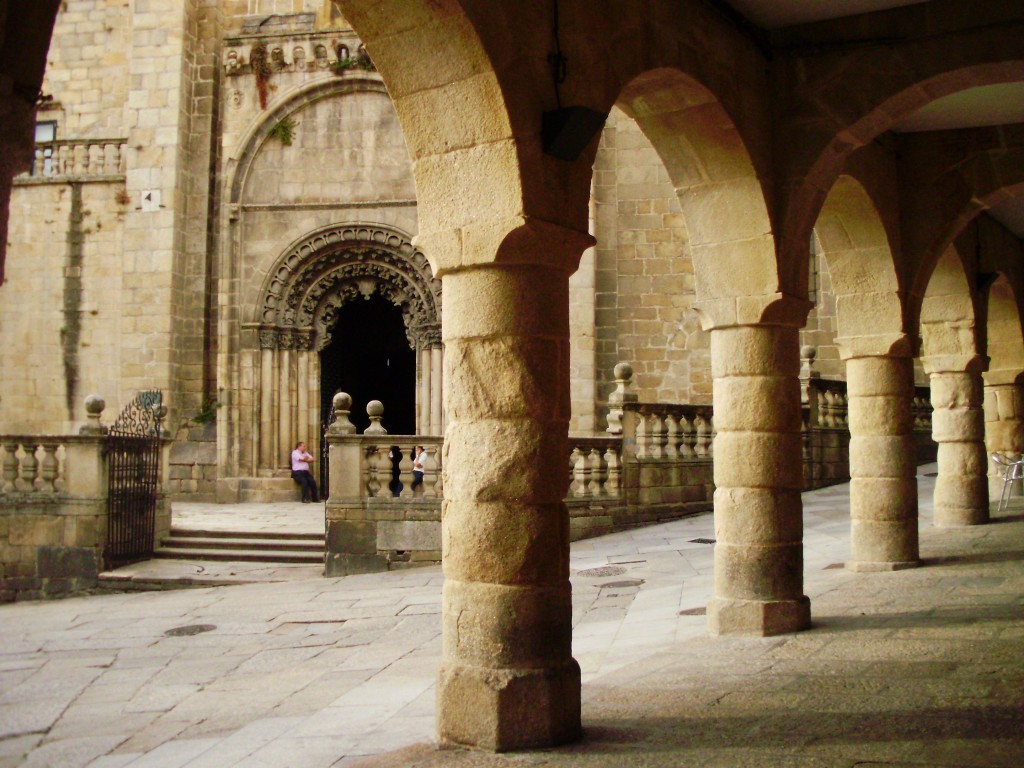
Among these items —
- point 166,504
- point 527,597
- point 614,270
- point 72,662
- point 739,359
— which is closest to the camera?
point 527,597

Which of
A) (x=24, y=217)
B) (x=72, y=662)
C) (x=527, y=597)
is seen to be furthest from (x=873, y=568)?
(x=24, y=217)

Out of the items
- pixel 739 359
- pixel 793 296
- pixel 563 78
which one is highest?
pixel 563 78

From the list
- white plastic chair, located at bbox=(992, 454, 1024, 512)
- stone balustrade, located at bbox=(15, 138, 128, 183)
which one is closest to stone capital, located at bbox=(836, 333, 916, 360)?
white plastic chair, located at bbox=(992, 454, 1024, 512)

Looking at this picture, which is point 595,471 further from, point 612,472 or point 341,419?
point 341,419

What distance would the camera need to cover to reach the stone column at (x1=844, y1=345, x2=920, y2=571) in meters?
7.50

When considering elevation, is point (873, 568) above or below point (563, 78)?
below

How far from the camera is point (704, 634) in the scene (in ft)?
18.8

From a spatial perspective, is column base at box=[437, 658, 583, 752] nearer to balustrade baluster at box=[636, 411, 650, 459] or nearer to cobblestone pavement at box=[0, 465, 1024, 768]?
cobblestone pavement at box=[0, 465, 1024, 768]

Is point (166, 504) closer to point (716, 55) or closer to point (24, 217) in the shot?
point (24, 217)

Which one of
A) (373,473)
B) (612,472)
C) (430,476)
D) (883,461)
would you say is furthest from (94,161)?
(883,461)

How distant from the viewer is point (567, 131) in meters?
3.65

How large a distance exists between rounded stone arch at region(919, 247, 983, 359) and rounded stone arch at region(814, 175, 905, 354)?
8.92 ft

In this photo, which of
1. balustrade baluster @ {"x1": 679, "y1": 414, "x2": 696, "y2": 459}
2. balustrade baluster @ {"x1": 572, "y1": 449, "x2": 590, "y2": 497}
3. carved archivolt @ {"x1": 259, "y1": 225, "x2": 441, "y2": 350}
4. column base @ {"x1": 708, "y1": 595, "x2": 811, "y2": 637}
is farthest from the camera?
carved archivolt @ {"x1": 259, "y1": 225, "x2": 441, "y2": 350}

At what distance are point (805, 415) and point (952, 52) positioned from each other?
341 inches
